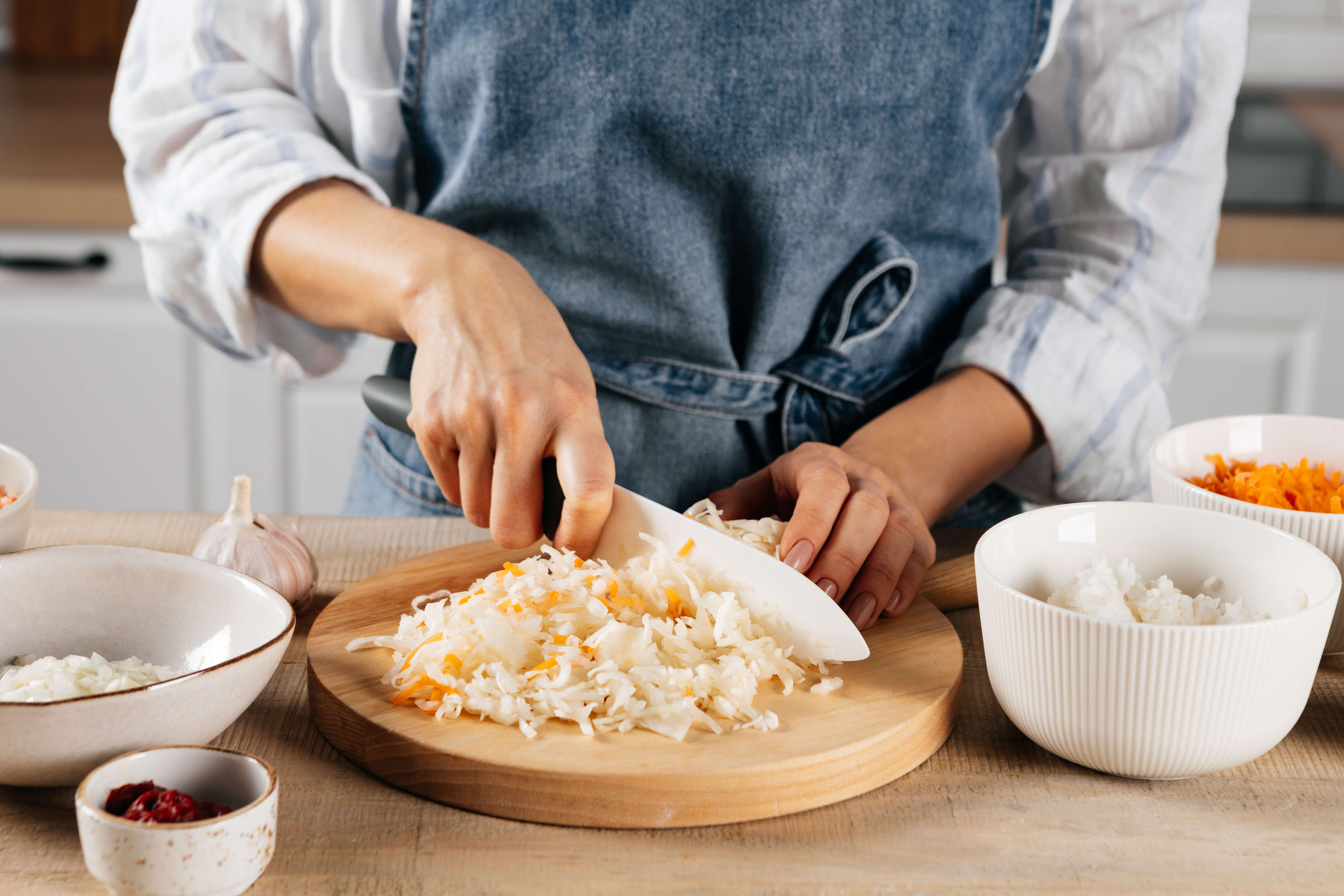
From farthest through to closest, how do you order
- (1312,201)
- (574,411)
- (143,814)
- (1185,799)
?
(1312,201) < (574,411) < (1185,799) < (143,814)

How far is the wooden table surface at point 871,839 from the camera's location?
668 mm

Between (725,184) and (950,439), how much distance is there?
1.03ft

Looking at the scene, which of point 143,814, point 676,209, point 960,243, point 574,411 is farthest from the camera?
point 960,243

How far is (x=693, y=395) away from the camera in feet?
3.92

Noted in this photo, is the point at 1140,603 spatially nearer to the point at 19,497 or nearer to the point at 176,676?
the point at 176,676

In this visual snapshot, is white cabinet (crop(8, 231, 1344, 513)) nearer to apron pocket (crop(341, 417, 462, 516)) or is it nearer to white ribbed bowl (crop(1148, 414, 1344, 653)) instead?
apron pocket (crop(341, 417, 462, 516))

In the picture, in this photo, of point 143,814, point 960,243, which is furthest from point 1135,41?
point 143,814

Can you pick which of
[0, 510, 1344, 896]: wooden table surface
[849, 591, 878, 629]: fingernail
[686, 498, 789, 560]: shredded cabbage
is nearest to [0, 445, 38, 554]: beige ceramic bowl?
[0, 510, 1344, 896]: wooden table surface

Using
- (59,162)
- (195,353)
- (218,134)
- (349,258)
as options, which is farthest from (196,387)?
(349,258)

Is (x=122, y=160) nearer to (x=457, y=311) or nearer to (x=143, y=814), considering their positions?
(x=457, y=311)

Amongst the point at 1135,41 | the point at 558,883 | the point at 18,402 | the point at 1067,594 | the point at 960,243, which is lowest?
the point at 18,402

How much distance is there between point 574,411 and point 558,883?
1.17ft

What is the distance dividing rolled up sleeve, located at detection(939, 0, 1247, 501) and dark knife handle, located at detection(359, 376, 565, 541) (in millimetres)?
456

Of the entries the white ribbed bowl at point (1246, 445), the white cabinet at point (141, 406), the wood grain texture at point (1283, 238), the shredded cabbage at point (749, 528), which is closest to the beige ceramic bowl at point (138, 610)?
the shredded cabbage at point (749, 528)
